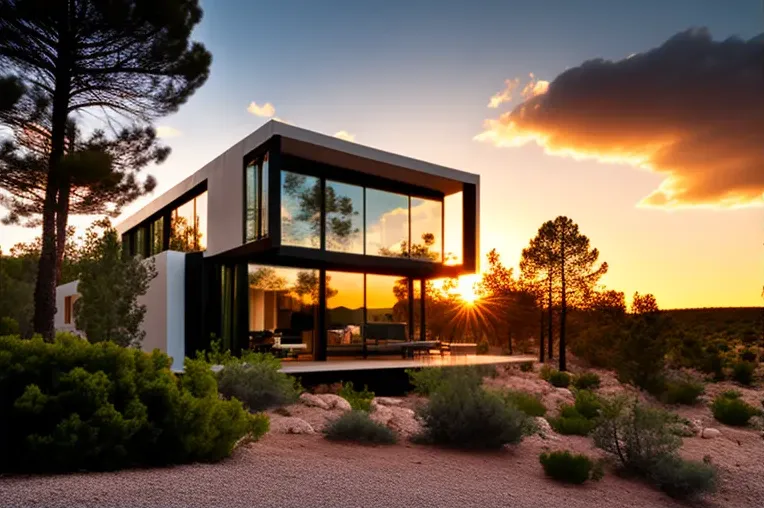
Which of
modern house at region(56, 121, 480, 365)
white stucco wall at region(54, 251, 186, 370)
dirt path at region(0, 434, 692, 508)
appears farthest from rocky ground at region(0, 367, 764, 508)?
white stucco wall at region(54, 251, 186, 370)

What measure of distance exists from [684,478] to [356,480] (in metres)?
3.64

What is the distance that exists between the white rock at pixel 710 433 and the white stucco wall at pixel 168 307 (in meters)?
10.5

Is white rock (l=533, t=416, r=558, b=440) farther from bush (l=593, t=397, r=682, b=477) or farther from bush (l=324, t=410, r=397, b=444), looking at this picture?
bush (l=324, t=410, r=397, b=444)

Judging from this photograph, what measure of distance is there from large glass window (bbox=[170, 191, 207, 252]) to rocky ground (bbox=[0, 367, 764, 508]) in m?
8.51

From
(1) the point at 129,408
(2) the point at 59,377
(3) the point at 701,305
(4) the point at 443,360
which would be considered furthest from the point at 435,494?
(3) the point at 701,305

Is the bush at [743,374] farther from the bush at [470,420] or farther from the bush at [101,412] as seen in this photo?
the bush at [101,412]

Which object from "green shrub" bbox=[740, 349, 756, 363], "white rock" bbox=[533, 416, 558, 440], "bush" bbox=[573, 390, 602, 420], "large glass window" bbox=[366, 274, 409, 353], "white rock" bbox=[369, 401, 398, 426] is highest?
"large glass window" bbox=[366, 274, 409, 353]

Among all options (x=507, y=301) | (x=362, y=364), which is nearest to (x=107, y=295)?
(x=362, y=364)

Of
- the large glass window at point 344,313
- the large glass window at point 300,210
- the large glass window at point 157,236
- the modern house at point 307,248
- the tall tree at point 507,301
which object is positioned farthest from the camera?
the tall tree at point 507,301

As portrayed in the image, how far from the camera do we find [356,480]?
6.03 meters

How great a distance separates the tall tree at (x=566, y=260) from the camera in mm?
27688

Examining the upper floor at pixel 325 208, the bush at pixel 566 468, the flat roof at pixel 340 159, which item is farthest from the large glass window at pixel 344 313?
the bush at pixel 566 468

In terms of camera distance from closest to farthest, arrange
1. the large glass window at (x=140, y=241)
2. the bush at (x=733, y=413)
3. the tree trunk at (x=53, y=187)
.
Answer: the bush at (x=733, y=413) → the tree trunk at (x=53, y=187) → the large glass window at (x=140, y=241)

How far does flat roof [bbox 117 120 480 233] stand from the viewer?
13.5 metres
